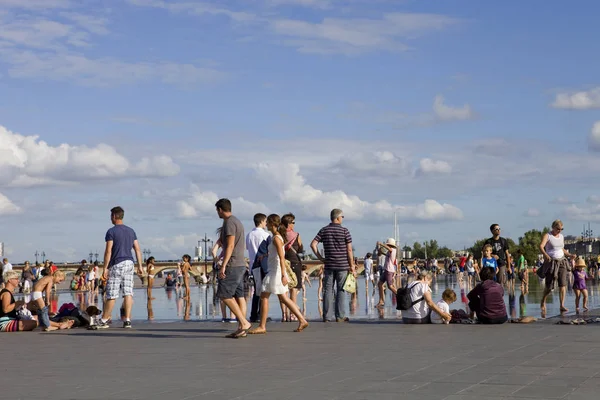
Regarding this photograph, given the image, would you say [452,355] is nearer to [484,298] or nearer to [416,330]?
[416,330]

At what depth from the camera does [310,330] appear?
14.7 metres

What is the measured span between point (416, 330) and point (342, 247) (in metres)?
2.92

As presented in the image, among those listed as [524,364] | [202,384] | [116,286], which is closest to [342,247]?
[116,286]

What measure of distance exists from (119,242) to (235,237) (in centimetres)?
294

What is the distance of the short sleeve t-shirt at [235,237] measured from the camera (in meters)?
13.8

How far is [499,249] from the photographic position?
18.9 m

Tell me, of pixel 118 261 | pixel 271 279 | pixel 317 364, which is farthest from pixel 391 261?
pixel 317 364

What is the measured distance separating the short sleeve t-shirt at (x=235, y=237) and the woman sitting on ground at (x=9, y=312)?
4459 mm

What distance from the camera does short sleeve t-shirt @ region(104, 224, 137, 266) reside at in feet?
52.1

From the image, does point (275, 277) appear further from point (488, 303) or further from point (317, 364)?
point (317, 364)

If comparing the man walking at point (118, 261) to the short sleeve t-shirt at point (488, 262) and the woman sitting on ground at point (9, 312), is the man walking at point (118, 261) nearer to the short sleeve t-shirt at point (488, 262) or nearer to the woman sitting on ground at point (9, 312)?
the woman sitting on ground at point (9, 312)

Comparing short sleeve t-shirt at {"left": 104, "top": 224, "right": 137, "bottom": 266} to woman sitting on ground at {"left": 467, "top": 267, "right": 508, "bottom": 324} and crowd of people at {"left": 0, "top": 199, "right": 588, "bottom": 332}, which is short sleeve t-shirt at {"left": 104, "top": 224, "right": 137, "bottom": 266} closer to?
crowd of people at {"left": 0, "top": 199, "right": 588, "bottom": 332}

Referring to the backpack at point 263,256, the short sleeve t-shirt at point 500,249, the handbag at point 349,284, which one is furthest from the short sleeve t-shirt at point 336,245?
the short sleeve t-shirt at point 500,249

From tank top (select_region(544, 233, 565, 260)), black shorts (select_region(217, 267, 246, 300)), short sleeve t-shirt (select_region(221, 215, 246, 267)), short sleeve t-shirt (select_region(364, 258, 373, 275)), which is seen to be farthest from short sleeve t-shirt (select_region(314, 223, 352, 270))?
short sleeve t-shirt (select_region(364, 258, 373, 275))
